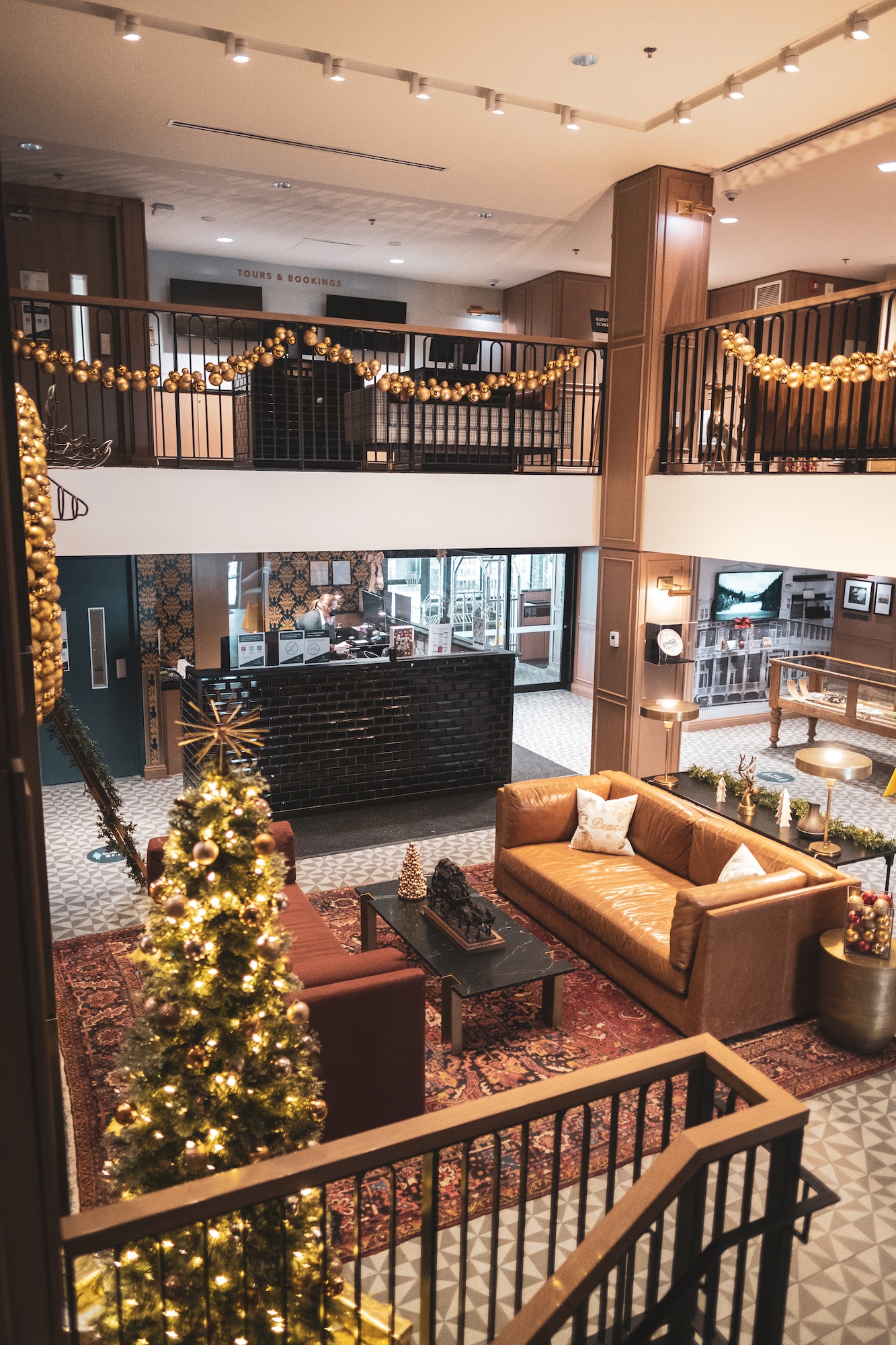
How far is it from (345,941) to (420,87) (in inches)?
220

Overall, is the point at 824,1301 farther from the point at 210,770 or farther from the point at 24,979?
the point at 24,979

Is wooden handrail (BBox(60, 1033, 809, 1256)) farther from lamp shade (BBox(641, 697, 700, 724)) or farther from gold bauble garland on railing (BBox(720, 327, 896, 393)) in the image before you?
lamp shade (BBox(641, 697, 700, 724))

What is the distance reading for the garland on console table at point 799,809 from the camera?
19.7ft

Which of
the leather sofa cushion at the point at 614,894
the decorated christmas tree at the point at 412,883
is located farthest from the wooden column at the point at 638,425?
the decorated christmas tree at the point at 412,883

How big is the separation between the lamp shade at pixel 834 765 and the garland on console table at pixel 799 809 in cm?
50

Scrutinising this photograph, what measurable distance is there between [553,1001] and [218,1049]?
9.05 ft

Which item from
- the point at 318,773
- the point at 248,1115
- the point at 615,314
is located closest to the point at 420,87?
the point at 615,314

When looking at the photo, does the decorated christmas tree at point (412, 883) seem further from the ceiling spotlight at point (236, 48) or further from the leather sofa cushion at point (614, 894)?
the ceiling spotlight at point (236, 48)

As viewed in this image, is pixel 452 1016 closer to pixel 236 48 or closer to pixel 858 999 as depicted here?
pixel 858 999

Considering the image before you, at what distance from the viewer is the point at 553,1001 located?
505 cm

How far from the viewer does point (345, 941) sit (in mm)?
6043

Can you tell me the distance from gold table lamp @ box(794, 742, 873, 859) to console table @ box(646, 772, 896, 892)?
6cm

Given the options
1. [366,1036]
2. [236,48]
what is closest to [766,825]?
[366,1036]

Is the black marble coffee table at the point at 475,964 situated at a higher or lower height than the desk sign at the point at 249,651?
lower
